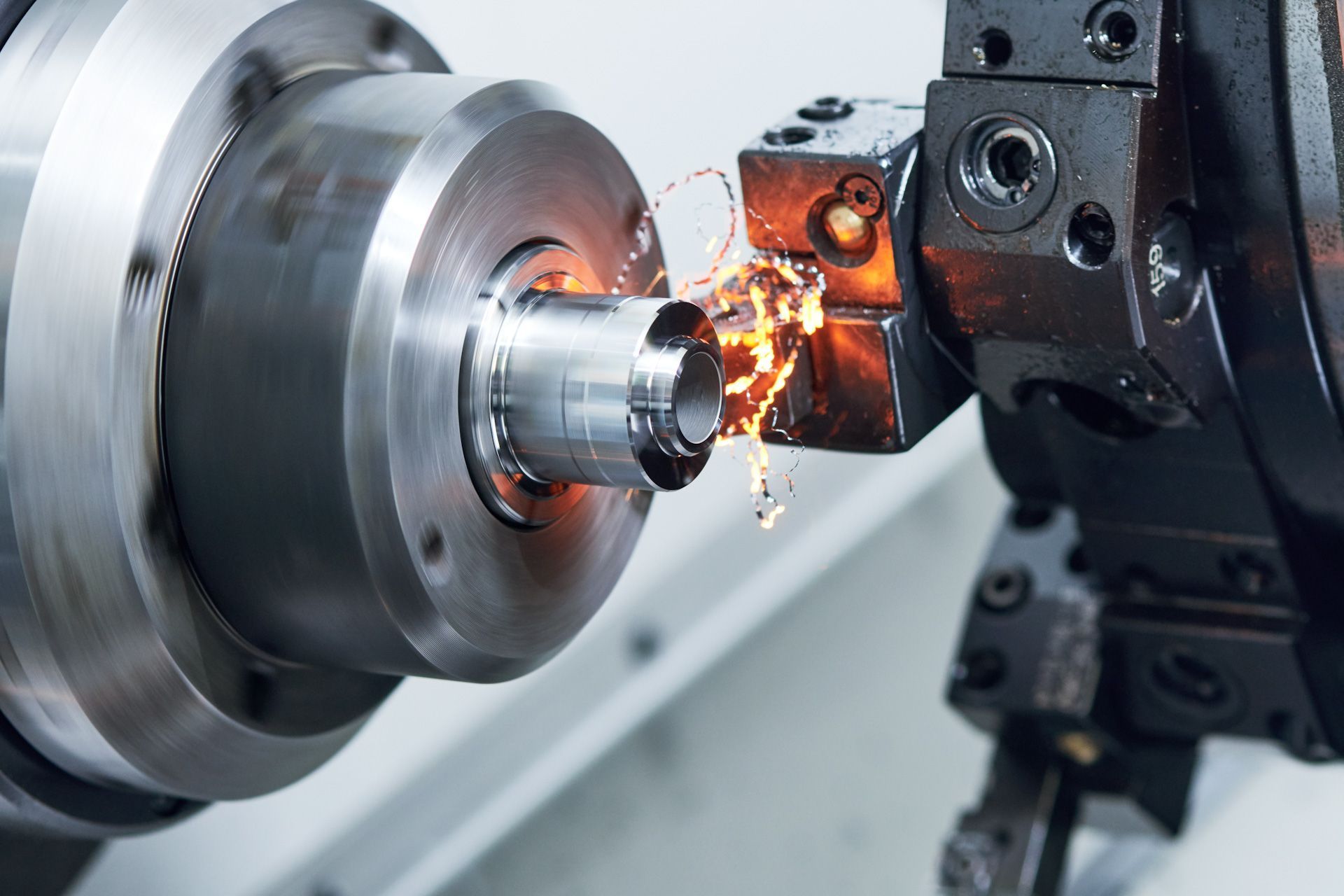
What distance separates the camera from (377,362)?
0.46 metres

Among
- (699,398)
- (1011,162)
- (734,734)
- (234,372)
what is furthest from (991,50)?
(734,734)

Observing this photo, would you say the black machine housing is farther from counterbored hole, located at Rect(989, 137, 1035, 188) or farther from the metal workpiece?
the metal workpiece

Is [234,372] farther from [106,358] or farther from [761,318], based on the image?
[761,318]

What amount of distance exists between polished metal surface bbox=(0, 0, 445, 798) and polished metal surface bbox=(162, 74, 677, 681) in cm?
1

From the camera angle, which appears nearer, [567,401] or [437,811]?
[567,401]

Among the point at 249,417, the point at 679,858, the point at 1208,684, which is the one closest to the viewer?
the point at 249,417

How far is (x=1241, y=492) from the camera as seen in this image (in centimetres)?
71

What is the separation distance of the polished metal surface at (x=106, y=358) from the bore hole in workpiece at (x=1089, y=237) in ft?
0.93

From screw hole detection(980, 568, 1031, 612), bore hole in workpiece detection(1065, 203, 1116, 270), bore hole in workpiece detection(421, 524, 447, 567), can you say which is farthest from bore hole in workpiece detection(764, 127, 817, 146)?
screw hole detection(980, 568, 1031, 612)

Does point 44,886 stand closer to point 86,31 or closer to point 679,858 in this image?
point 86,31

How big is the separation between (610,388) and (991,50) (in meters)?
0.21

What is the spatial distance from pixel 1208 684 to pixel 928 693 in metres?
0.37

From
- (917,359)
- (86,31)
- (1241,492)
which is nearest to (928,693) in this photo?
(1241,492)

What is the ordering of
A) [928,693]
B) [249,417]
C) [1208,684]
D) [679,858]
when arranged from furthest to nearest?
[928,693], [679,858], [1208,684], [249,417]
